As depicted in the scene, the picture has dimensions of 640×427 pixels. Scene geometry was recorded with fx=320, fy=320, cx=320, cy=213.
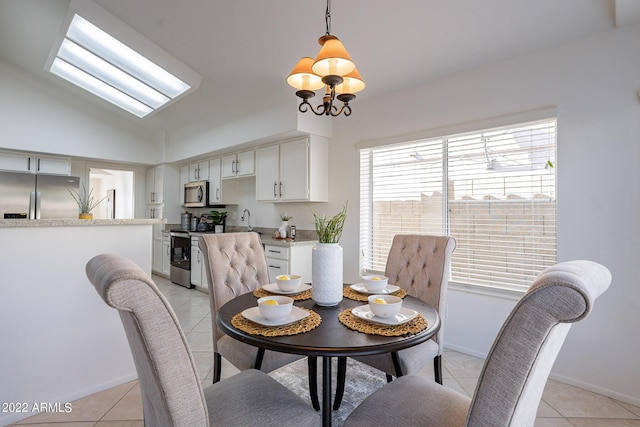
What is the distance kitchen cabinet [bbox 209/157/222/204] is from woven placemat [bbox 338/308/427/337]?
4109mm

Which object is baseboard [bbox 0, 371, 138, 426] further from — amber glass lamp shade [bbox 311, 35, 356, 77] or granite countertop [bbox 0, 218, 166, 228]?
amber glass lamp shade [bbox 311, 35, 356, 77]

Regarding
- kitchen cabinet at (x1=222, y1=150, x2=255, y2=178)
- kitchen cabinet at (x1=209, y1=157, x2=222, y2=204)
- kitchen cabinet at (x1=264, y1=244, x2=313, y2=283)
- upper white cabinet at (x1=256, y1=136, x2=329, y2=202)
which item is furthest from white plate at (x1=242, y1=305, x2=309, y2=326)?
kitchen cabinet at (x1=209, y1=157, x2=222, y2=204)

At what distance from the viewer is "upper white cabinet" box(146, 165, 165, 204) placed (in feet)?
19.0

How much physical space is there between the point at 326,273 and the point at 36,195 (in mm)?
5222

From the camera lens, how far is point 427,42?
247cm

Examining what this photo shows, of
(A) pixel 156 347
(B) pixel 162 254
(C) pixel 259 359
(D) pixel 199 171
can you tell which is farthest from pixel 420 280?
(B) pixel 162 254

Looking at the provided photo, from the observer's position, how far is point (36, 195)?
182 inches

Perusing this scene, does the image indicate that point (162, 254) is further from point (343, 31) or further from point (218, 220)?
point (343, 31)

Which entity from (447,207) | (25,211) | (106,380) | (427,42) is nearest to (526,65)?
(427,42)

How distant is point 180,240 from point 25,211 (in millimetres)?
2094

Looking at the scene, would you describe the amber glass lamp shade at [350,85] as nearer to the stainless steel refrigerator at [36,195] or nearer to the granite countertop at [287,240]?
the granite countertop at [287,240]

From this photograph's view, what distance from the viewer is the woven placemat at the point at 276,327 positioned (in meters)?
1.14

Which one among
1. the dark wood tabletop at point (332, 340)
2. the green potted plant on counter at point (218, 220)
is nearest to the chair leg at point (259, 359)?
the dark wood tabletop at point (332, 340)

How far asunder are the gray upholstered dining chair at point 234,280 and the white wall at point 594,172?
1.88 metres
